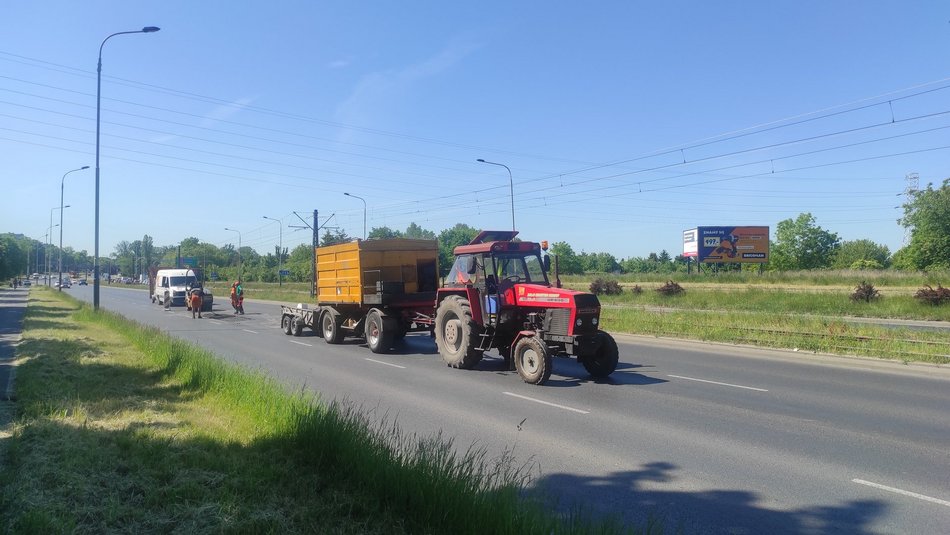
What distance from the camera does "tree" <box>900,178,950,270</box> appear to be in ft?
221

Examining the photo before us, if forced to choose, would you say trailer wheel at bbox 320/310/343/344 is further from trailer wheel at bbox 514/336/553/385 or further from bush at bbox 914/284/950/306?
bush at bbox 914/284/950/306

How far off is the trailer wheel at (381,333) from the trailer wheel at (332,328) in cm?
223

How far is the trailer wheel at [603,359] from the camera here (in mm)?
12062

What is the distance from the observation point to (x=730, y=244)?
67312mm

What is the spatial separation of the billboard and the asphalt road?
53.7 meters

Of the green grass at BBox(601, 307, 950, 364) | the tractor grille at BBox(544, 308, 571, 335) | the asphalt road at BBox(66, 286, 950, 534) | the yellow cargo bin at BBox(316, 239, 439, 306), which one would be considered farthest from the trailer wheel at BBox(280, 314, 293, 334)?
the tractor grille at BBox(544, 308, 571, 335)

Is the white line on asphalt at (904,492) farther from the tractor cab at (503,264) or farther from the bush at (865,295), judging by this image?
the bush at (865,295)

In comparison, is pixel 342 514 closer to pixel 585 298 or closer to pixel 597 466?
pixel 597 466

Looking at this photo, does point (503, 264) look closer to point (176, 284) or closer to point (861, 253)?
point (176, 284)

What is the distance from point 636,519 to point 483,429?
332 cm

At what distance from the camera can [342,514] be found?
4.58 meters

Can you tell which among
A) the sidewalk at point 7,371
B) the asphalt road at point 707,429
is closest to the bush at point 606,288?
the asphalt road at point 707,429

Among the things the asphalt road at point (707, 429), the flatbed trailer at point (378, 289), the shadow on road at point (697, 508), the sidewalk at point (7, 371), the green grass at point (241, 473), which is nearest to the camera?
the green grass at point (241, 473)

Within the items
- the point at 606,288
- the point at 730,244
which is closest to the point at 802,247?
the point at 730,244
